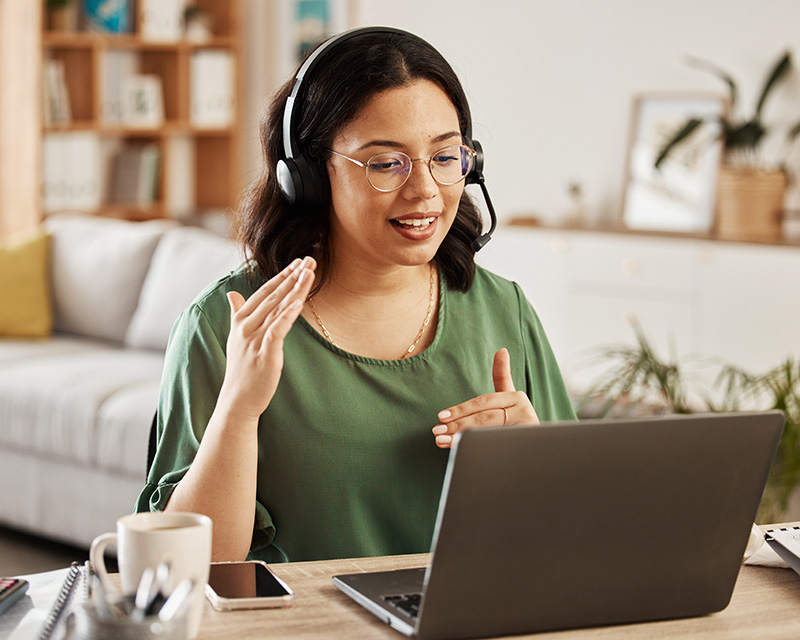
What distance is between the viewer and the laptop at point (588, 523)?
0.90 metres

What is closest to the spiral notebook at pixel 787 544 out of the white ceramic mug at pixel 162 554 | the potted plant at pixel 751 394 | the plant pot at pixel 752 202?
the white ceramic mug at pixel 162 554

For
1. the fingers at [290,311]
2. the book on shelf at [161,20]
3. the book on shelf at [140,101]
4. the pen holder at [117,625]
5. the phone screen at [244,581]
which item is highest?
the book on shelf at [161,20]

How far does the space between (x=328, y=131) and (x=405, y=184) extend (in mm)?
132

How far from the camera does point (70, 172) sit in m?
5.15

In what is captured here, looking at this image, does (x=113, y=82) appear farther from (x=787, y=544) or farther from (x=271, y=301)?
(x=787, y=544)

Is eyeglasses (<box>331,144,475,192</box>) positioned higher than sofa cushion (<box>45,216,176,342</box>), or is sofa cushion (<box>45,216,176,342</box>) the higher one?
eyeglasses (<box>331,144,475,192</box>)

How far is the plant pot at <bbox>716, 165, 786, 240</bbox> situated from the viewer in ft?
13.9

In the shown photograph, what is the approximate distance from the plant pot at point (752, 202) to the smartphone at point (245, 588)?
11.6 feet

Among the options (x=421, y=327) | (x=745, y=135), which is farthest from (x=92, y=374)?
(x=745, y=135)

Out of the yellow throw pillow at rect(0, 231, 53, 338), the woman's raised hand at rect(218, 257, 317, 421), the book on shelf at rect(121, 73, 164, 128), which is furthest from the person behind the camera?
the book on shelf at rect(121, 73, 164, 128)

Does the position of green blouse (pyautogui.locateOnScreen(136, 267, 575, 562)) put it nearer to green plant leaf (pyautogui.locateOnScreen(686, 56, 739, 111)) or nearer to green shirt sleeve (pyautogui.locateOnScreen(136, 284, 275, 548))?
green shirt sleeve (pyautogui.locateOnScreen(136, 284, 275, 548))

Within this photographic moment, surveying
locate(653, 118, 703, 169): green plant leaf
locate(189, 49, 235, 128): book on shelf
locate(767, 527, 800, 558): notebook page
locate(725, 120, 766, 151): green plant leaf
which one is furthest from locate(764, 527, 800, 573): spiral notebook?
locate(189, 49, 235, 128): book on shelf

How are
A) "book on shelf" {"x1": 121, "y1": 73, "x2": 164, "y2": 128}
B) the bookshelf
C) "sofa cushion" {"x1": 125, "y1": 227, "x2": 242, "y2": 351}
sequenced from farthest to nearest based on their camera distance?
"book on shelf" {"x1": 121, "y1": 73, "x2": 164, "y2": 128}, the bookshelf, "sofa cushion" {"x1": 125, "y1": 227, "x2": 242, "y2": 351}

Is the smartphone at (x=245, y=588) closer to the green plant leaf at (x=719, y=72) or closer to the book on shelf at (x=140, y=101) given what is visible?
the green plant leaf at (x=719, y=72)
